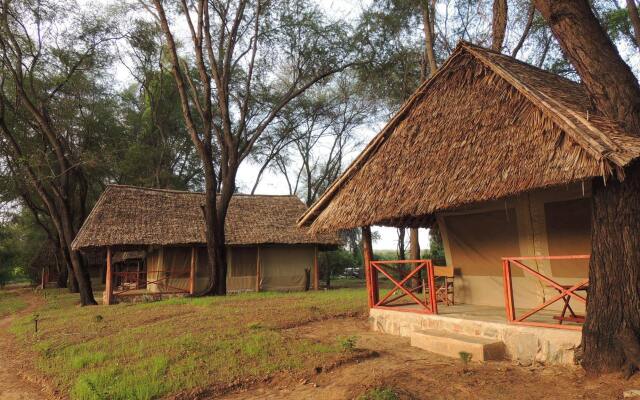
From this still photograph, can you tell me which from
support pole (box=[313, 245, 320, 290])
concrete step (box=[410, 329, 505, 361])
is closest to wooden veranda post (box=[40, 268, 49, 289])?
support pole (box=[313, 245, 320, 290])

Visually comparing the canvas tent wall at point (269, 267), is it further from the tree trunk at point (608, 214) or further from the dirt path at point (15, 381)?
the tree trunk at point (608, 214)

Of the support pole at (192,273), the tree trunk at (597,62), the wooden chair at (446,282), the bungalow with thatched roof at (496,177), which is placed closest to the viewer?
the tree trunk at (597,62)

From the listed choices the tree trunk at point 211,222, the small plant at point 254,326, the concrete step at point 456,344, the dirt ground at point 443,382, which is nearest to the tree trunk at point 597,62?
the dirt ground at point 443,382

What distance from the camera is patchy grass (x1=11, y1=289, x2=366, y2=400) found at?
16.2ft

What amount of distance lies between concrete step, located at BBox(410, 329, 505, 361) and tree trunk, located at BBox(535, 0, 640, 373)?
3.72ft

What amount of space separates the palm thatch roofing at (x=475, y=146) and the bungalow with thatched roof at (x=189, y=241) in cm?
947

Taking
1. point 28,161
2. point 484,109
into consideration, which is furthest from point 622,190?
point 28,161

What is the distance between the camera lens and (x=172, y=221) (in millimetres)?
17469

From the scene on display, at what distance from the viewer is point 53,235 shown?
24516 mm

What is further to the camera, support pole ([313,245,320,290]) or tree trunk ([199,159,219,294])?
support pole ([313,245,320,290])

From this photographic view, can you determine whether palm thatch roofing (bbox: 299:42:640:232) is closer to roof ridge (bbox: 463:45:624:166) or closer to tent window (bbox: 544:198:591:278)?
roof ridge (bbox: 463:45:624:166)

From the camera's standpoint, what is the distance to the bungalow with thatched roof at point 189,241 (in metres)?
16.0

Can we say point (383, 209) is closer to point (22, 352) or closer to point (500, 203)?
point (500, 203)

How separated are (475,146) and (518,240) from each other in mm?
2050
